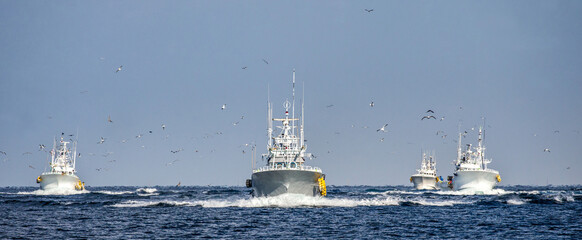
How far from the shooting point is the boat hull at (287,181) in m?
58.4

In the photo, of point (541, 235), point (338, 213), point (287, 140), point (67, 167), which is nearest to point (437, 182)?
point (67, 167)

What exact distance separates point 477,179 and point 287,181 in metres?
65.1

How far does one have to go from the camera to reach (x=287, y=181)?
192ft

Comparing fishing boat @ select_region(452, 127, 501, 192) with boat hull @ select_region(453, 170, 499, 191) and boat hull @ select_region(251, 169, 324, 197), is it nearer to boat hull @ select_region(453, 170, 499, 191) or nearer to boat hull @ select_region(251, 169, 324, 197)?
boat hull @ select_region(453, 170, 499, 191)

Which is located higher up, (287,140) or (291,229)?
Result: (287,140)

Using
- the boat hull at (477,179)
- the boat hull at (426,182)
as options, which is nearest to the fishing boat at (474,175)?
the boat hull at (477,179)

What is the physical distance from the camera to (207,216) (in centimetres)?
5162

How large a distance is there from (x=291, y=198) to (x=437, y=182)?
109m

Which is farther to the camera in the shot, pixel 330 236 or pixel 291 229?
pixel 291 229

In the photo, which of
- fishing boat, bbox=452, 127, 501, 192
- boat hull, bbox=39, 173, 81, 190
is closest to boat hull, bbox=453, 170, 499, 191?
fishing boat, bbox=452, 127, 501, 192

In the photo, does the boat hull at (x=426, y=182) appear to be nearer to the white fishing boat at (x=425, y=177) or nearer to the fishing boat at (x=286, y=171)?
the white fishing boat at (x=425, y=177)

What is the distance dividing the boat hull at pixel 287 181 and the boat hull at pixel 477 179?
59863 mm

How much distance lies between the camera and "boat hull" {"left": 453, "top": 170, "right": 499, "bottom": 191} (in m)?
113

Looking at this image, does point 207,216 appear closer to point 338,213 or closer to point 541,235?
point 338,213
